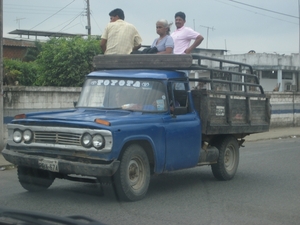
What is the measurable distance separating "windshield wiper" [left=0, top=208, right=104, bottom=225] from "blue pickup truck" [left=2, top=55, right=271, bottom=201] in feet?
11.9

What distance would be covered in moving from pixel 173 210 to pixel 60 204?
152cm

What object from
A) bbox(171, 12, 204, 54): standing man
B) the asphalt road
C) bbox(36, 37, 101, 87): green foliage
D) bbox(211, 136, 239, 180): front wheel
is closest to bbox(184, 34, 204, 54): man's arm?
bbox(171, 12, 204, 54): standing man

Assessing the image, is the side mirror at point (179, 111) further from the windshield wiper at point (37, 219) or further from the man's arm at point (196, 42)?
the windshield wiper at point (37, 219)

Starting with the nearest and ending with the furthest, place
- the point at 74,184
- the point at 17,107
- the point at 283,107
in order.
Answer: the point at 74,184, the point at 17,107, the point at 283,107

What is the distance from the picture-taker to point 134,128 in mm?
7398

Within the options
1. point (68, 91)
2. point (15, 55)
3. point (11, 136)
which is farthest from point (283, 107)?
point (15, 55)

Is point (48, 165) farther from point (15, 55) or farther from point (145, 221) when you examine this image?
point (15, 55)

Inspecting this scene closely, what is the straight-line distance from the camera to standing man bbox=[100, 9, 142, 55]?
32.4 ft

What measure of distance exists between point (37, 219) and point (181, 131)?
17.3ft

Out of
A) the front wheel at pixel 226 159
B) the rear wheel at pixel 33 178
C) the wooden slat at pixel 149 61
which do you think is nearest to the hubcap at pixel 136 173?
the rear wheel at pixel 33 178

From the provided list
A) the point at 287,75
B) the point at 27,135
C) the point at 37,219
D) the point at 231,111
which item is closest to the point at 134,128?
the point at 27,135

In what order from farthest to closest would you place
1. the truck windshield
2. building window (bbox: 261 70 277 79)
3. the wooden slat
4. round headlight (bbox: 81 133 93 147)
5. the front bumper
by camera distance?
building window (bbox: 261 70 277 79), the wooden slat, the truck windshield, round headlight (bbox: 81 133 93 147), the front bumper

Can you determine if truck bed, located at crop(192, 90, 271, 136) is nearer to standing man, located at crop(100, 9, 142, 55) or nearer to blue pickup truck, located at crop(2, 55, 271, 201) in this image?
blue pickup truck, located at crop(2, 55, 271, 201)

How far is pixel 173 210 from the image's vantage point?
7.20m
